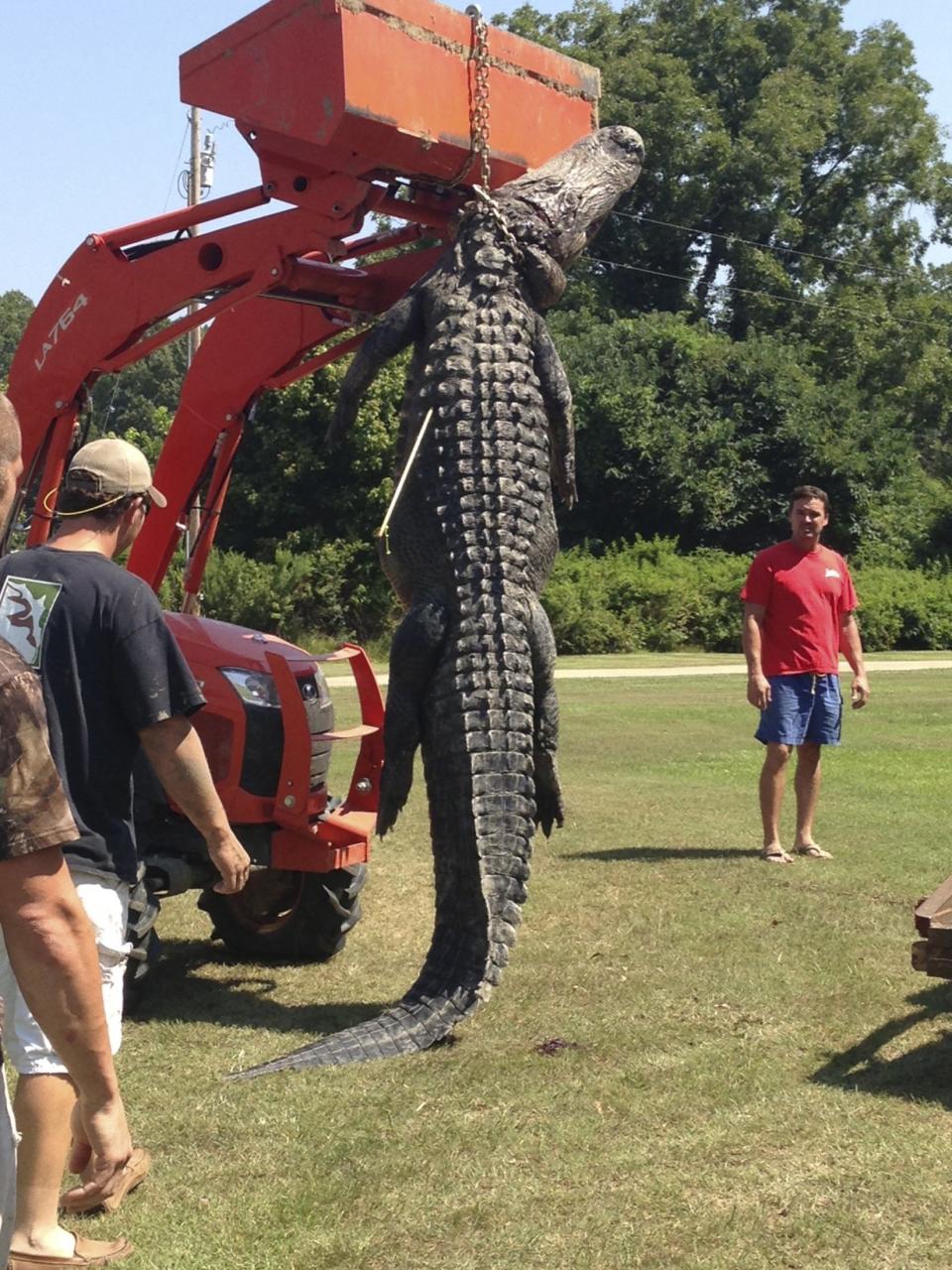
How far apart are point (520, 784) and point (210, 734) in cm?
126

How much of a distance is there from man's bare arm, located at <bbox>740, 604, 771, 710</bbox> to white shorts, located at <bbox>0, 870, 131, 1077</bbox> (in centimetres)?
516

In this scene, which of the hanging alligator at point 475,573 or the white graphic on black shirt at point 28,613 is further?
the hanging alligator at point 475,573

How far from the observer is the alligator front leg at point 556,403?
6000 millimetres

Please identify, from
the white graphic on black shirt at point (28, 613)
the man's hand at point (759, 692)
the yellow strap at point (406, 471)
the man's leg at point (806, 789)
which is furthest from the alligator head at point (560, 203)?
the man's leg at point (806, 789)

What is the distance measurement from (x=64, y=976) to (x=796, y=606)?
6.29 meters

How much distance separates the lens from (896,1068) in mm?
4812

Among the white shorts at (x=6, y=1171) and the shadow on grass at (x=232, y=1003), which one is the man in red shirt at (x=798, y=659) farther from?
the white shorts at (x=6, y=1171)

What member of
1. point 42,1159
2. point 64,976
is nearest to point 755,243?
point 42,1159

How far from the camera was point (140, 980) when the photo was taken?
19.2 feet

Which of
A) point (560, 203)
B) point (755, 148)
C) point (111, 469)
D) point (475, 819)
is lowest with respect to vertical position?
point (475, 819)

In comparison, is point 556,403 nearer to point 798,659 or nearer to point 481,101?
point 481,101

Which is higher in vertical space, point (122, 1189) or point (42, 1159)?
point (42, 1159)

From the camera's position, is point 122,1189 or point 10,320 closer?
point 122,1189

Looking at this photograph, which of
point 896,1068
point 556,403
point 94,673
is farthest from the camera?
point 556,403
